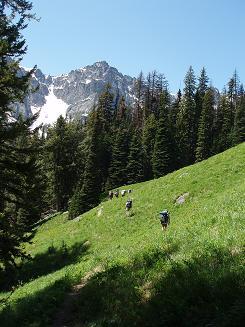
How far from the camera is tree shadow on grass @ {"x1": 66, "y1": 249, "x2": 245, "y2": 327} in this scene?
940cm

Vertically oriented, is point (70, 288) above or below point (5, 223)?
below

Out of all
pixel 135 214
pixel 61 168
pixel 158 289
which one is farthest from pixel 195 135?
pixel 158 289

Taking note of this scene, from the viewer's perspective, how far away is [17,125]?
19.2m

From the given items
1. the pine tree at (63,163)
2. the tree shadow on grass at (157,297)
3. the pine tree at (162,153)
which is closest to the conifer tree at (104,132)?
the pine tree at (63,163)

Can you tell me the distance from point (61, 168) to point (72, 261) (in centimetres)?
4499

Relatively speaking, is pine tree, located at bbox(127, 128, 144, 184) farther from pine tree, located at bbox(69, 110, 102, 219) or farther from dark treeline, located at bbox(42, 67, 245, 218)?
pine tree, located at bbox(69, 110, 102, 219)

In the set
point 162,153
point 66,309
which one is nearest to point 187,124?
point 162,153

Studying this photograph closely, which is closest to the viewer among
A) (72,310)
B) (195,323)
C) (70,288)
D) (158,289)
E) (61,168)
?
(195,323)

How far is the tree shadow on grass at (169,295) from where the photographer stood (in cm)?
940

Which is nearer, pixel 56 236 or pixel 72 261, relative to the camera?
pixel 72 261

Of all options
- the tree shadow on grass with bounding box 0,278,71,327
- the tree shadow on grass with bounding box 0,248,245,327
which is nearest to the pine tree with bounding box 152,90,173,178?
the tree shadow on grass with bounding box 0,278,71,327

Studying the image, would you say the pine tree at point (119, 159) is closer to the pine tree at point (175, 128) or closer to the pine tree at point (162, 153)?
the pine tree at point (162, 153)

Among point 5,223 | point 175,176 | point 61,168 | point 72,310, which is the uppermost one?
point 61,168

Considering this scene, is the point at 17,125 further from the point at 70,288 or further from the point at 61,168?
the point at 61,168
